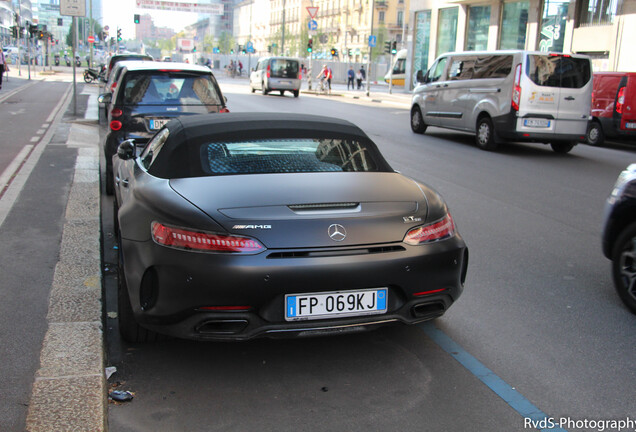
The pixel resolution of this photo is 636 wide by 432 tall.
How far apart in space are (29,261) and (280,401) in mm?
3004

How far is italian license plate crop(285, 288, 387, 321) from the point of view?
3.40 m

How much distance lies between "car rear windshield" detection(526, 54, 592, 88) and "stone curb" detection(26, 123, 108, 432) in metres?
10.5

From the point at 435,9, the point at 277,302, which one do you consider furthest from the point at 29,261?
the point at 435,9

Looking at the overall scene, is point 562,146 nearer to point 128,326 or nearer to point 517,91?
point 517,91

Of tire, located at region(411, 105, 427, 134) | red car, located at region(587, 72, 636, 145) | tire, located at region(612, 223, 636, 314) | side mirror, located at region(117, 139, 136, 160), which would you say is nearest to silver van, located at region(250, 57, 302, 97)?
tire, located at region(411, 105, 427, 134)

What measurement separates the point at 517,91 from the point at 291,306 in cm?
1195

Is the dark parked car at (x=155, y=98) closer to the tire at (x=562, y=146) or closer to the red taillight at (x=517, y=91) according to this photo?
the red taillight at (x=517, y=91)

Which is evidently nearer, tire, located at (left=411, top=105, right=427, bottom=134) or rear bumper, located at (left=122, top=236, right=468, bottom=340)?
rear bumper, located at (left=122, top=236, right=468, bottom=340)

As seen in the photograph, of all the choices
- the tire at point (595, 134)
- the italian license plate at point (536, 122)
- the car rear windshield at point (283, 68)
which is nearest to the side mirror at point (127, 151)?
the italian license plate at point (536, 122)

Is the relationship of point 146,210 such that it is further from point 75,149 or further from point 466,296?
point 75,149

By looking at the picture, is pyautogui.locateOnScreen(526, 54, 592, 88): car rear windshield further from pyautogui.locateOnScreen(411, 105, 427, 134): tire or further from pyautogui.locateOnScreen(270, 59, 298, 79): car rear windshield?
pyautogui.locateOnScreen(270, 59, 298, 79): car rear windshield

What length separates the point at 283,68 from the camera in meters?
35.9

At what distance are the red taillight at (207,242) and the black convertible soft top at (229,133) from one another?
583 mm

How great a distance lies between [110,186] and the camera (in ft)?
27.8
